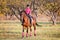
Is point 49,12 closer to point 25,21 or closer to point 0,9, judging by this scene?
point 0,9

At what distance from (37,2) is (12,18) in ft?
139

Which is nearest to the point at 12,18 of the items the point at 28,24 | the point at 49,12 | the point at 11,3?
the point at 49,12

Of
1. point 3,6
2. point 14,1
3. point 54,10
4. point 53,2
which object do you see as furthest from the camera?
point 54,10

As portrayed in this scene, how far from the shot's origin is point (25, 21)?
1019 inches

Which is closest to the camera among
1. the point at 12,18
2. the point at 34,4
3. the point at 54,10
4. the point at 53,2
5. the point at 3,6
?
the point at 3,6

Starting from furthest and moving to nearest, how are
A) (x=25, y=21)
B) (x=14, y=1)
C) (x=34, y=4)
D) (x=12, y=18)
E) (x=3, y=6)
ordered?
(x=12, y=18), (x=34, y=4), (x=14, y=1), (x=3, y=6), (x=25, y=21)

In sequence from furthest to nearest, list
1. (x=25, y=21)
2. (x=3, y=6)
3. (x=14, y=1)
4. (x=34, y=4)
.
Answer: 1. (x=34, y=4)
2. (x=14, y=1)
3. (x=3, y=6)
4. (x=25, y=21)

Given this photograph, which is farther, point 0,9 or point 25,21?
point 0,9

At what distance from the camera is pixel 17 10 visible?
47.0 m

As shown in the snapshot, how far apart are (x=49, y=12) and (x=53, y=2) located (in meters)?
7.94

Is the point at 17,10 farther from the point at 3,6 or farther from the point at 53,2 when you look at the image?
the point at 53,2

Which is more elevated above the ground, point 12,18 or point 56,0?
point 56,0

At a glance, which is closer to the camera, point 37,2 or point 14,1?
point 14,1

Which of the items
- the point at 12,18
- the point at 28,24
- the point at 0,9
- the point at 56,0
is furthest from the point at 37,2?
the point at 12,18
